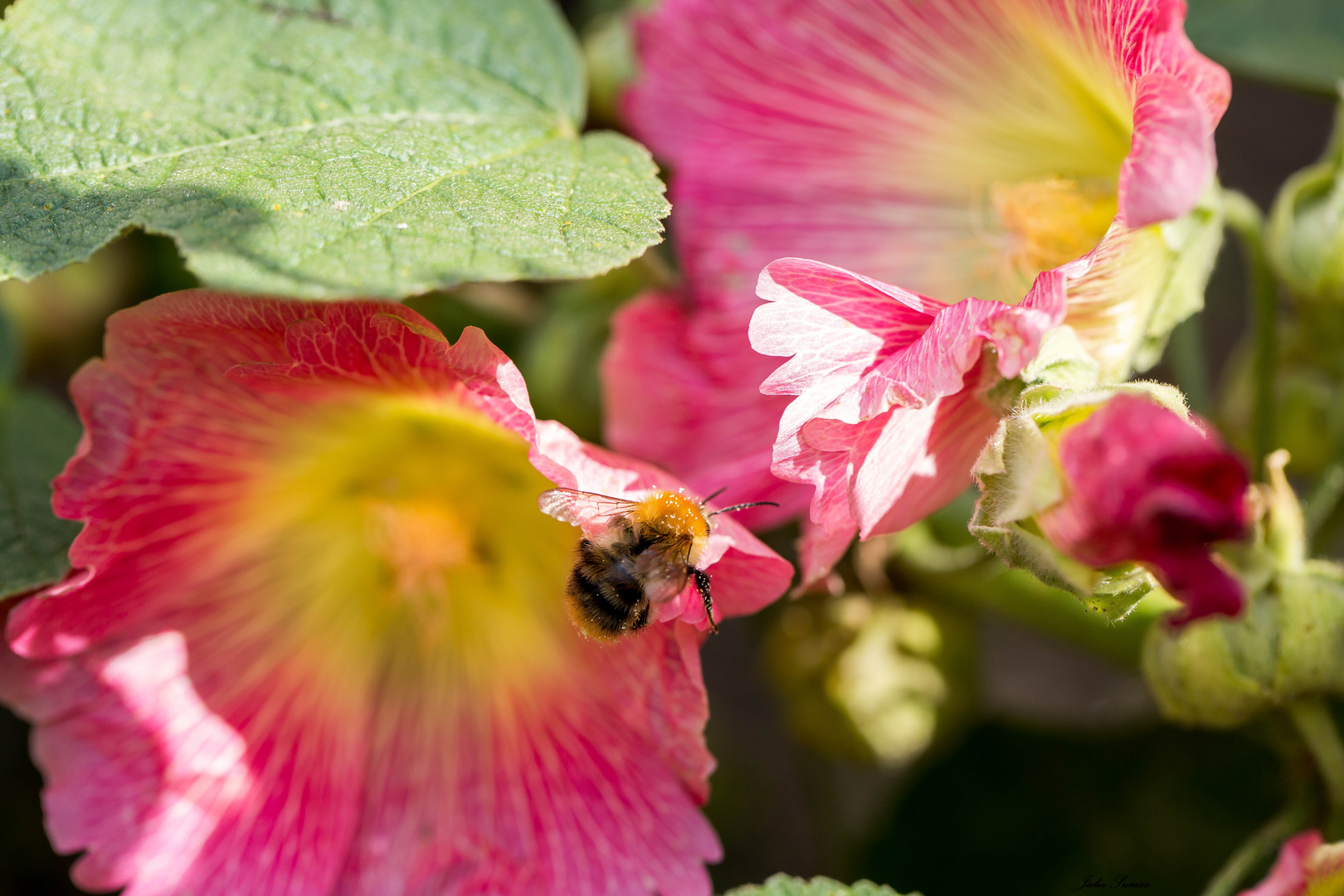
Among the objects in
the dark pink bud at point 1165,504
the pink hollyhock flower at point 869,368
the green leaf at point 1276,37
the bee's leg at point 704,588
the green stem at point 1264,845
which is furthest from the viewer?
the green leaf at point 1276,37

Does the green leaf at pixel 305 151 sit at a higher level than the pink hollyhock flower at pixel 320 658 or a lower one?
higher

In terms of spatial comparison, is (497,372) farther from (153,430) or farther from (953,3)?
(953,3)

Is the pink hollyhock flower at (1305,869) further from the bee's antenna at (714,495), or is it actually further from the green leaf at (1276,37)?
the green leaf at (1276,37)

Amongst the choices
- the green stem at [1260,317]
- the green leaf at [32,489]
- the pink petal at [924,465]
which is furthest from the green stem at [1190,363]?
the green leaf at [32,489]

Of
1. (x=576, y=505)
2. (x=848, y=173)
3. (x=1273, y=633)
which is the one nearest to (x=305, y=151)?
(x=576, y=505)

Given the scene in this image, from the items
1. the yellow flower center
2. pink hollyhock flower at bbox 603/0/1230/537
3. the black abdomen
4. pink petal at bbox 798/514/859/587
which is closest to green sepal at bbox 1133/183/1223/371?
pink hollyhock flower at bbox 603/0/1230/537

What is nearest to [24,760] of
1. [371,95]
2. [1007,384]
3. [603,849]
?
[603,849]
